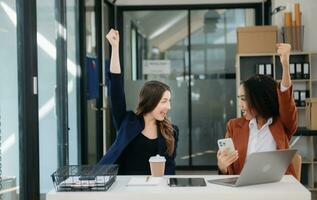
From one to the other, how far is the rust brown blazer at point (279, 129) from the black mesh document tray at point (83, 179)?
0.78m

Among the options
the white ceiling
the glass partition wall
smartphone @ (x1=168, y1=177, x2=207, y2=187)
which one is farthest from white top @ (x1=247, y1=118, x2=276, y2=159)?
the white ceiling

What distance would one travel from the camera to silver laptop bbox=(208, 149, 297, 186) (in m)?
1.88

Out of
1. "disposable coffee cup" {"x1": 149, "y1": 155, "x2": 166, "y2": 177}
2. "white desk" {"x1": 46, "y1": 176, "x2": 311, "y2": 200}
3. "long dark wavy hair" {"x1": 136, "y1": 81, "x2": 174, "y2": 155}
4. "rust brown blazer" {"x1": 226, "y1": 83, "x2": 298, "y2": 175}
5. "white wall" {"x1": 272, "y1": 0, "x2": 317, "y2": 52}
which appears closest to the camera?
"white desk" {"x1": 46, "y1": 176, "x2": 311, "y2": 200}

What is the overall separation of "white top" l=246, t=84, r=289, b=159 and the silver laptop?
1.39 feet

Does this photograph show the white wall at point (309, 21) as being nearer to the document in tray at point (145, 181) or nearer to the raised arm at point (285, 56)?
the raised arm at point (285, 56)

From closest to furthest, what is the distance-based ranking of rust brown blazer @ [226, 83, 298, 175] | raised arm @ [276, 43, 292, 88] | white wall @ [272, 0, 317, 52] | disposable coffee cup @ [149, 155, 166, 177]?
disposable coffee cup @ [149, 155, 166, 177] → raised arm @ [276, 43, 292, 88] → rust brown blazer @ [226, 83, 298, 175] → white wall @ [272, 0, 317, 52]

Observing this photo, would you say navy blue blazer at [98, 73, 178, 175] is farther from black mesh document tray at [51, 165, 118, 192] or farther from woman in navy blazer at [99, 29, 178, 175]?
black mesh document tray at [51, 165, 118, 192]

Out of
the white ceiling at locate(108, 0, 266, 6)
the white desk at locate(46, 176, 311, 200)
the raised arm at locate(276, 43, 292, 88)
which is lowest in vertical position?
the white desk at locate(46, 176, 311, 200)

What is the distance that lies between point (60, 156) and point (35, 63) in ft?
4.16

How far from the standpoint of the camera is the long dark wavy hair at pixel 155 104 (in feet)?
8.47

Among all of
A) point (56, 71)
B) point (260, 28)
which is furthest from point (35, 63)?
point (260, 28)

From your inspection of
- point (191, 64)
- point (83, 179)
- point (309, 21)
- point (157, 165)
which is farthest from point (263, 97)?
point (191, 64)

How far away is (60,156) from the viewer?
14.6 ft

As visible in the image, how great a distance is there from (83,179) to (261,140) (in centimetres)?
104
